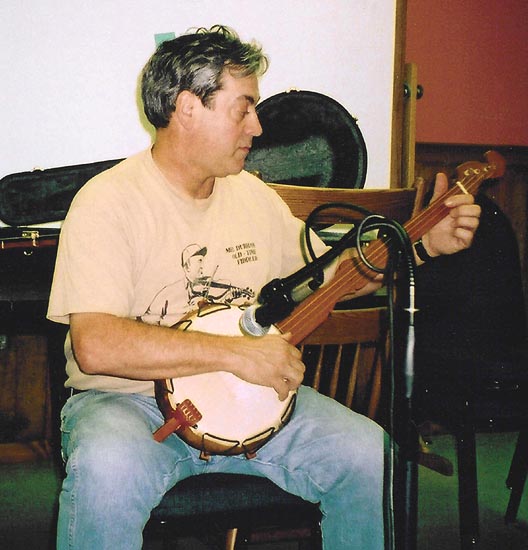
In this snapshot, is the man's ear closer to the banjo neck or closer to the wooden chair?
the wooden chair

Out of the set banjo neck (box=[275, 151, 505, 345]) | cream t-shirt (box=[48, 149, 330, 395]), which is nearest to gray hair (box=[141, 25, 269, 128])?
cream t-shirt (box=[48, 149, 330, 395])

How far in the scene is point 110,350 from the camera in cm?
132

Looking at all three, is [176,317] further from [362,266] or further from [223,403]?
[362,266]

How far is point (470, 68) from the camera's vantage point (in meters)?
3.55

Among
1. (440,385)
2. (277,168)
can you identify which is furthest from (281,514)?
(277,168)

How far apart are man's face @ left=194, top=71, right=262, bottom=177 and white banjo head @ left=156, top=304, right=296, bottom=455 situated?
1.19ft

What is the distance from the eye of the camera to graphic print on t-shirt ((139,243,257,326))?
4.99 feet

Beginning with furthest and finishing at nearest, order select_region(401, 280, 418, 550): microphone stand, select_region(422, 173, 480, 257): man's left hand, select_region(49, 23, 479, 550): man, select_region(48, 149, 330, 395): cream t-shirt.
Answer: select_region(422, 173, 480, 257): man's left hand < select_region(48, 149, 330, 395): cream t-shirt < select_region(49, 23, 479, 550): man < select_region(401, 280, 418, 550): microphone stand

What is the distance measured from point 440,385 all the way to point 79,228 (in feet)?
4.17

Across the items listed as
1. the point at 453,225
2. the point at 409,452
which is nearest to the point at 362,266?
the point at 453,225

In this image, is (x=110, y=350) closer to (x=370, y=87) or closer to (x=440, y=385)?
(x=440, y=385)

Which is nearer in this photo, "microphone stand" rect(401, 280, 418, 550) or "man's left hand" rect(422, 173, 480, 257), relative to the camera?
"microphone stand" rect(401, 280, 418, 550)

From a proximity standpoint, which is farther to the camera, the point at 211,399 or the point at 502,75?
the point at 502,75

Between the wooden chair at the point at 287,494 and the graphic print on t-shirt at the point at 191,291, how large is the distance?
0.22m
